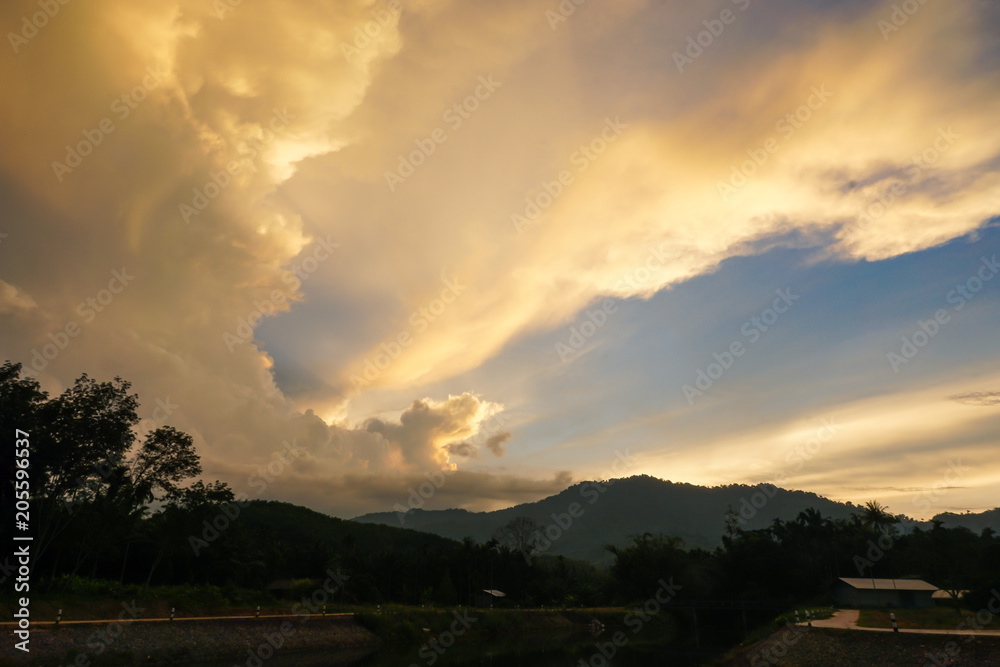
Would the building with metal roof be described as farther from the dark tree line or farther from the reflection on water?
the reflection on water

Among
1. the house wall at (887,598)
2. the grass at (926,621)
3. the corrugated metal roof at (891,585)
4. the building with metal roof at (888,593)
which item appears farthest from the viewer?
the corrugated metal roof at (891,585)

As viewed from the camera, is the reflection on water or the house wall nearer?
the reflection on water

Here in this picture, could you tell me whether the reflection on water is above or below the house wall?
below

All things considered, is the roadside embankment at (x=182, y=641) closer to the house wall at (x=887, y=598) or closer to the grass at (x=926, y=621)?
the grass at (x=926, y=621)

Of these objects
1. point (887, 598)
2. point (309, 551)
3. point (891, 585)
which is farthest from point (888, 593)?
point (309, 551)

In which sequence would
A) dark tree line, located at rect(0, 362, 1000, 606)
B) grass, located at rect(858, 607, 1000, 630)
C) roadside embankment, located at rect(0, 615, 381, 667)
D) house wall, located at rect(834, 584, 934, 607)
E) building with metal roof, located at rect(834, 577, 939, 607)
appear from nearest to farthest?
roadside embankment, located at rect(0, 615, 381, 667)
grass, located at rect(858, 607, 1000, 630)
dark tree line, located at rect(0, 362, 1000, 606)
house wall, located at rect(834, 584, 934, 607)
building with metal roof, located at rect(834, 577, 939, 607)

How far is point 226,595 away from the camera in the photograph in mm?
53500

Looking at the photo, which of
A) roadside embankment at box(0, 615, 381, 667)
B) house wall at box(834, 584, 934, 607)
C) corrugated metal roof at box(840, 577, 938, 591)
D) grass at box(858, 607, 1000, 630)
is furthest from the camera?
corrugated metal roof at box(840, 577, 938, 591)

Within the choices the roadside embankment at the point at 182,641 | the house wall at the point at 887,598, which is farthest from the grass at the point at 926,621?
the roadside embankment at the point at 182,641

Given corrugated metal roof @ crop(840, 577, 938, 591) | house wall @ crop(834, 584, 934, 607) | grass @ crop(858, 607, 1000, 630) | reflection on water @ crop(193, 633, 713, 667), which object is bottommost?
reflection on water @ crop(193, 633, 713, 667)

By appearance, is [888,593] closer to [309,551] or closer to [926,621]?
[926,621]

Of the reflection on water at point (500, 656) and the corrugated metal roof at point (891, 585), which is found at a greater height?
the corrugated metal roof at point (891, 585)

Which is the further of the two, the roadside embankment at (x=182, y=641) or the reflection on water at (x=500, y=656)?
the reflection on water at (x=500, y=656)

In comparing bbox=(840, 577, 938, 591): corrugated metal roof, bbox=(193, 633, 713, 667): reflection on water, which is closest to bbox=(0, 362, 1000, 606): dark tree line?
bbox=(840, 577, 938, 591): corrugated metal roof
